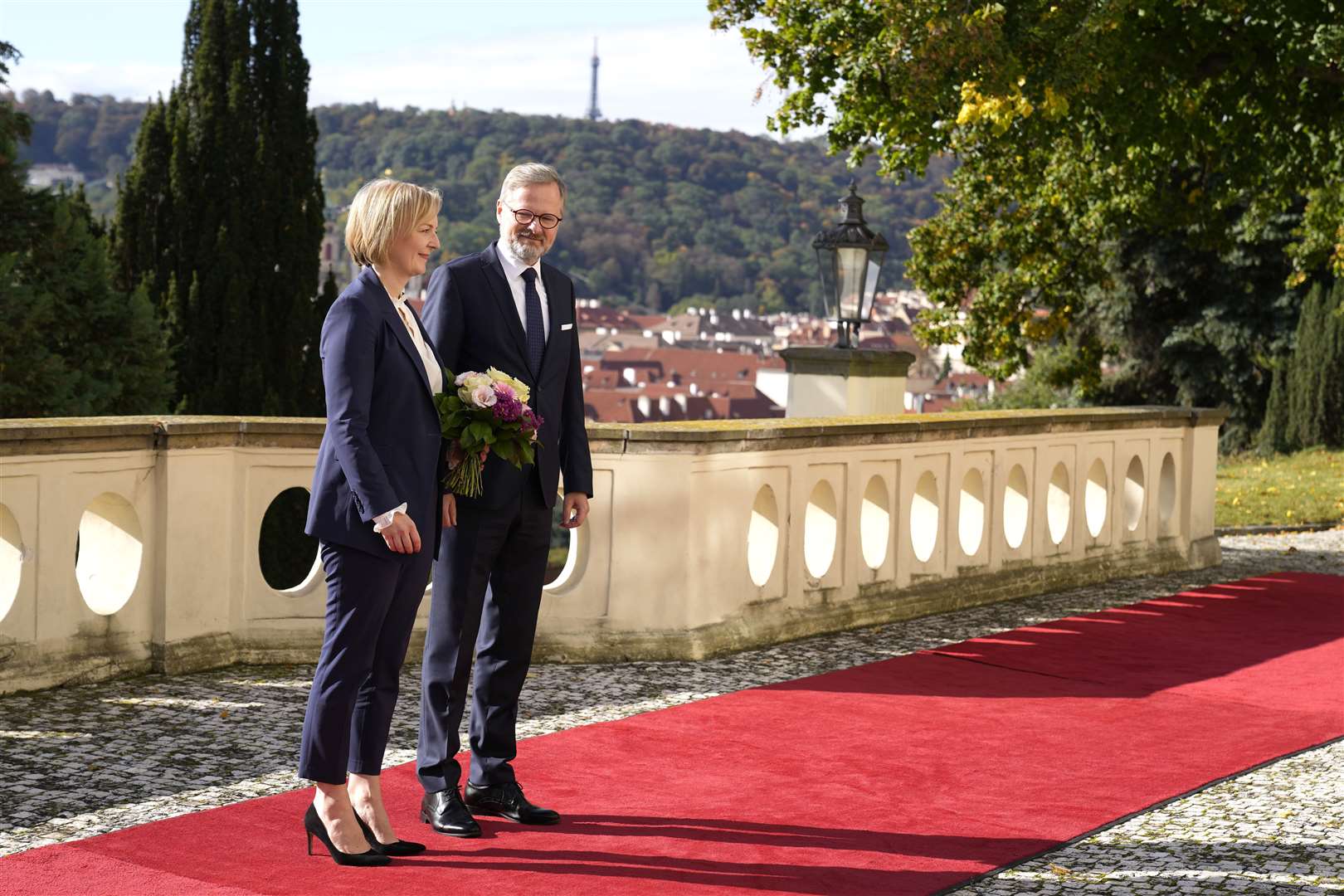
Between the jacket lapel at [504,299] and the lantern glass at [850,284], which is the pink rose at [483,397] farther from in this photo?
the lantern glass at [850,284]

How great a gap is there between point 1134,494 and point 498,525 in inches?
304

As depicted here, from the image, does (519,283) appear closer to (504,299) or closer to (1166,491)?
(504,299)

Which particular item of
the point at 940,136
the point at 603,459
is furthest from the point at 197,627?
the point at 940,136

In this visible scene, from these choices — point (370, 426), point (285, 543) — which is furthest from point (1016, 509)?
point (285, 543)

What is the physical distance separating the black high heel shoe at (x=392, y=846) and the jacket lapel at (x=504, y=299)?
135 cm

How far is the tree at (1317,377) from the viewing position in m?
30.3

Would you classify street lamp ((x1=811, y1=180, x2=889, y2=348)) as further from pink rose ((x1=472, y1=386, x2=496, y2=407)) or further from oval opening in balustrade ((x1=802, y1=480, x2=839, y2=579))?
pink rose ((x1=472, y1=386, x2=496, y2=407))

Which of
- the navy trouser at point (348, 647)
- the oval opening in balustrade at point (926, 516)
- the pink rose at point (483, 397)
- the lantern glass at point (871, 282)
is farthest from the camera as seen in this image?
the lantern glass at point (871, 282)

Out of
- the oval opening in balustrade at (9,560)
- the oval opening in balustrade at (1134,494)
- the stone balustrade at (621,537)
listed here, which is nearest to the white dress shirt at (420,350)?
the stone balustrade at (621,537)

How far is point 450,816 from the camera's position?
4648 mm

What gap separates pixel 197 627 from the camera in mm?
7145

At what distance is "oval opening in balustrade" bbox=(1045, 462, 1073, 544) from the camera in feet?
34.9

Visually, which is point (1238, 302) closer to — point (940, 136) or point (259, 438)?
point (940, 136)

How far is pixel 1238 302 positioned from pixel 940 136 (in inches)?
756
